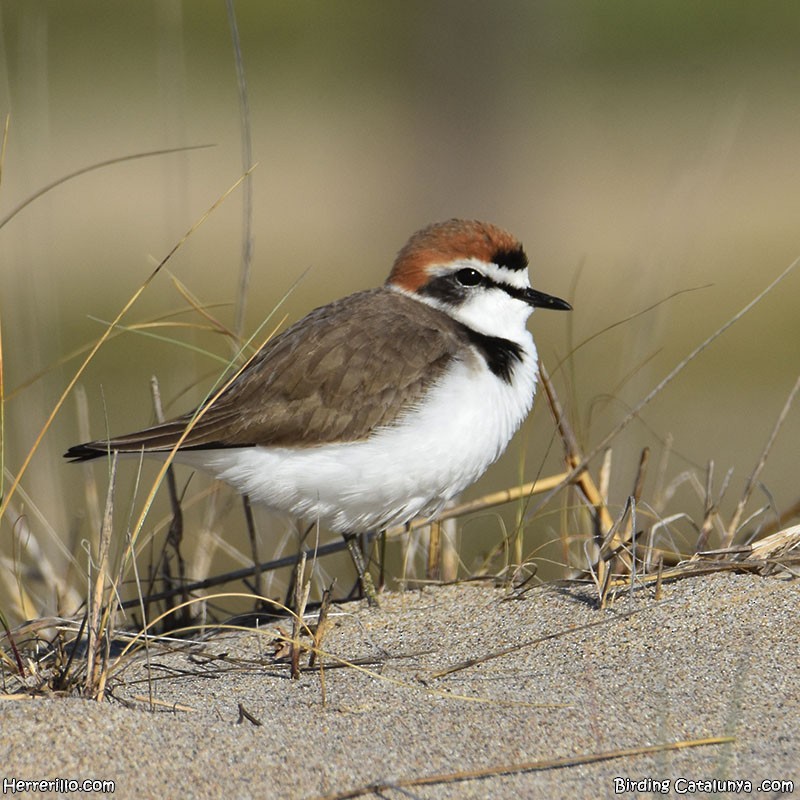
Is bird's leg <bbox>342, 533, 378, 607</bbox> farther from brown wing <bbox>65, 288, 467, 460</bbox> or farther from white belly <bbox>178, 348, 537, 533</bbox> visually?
brown wing <bbox>65, 288, 467, 460</bbox>

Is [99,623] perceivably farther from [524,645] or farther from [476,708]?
[524,645]

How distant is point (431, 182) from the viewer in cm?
1514

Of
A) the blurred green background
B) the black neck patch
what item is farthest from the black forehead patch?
the blurred green background

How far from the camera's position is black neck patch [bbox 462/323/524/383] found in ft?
14.6

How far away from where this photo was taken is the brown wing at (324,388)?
424cm

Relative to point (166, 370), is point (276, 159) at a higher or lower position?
higher

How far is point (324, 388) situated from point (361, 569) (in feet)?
2.58

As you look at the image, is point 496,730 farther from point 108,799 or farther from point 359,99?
point 359,99

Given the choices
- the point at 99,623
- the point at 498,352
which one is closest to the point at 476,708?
the point at 99,623

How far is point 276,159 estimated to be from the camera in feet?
69.7

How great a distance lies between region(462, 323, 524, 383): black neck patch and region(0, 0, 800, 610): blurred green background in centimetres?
118

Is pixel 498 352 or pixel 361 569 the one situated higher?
pixel 498 352

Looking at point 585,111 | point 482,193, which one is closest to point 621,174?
point 585,111

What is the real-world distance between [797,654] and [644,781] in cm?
89
